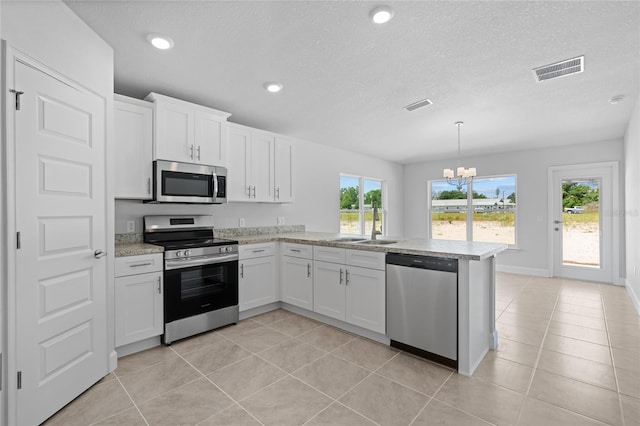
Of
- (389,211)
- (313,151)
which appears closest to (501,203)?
(389,211)

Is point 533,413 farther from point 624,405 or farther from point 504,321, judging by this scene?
point 504,321

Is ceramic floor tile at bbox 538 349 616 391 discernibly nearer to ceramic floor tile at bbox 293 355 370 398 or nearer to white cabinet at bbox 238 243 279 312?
ceramic floor tile at bbox 293 355 370 398

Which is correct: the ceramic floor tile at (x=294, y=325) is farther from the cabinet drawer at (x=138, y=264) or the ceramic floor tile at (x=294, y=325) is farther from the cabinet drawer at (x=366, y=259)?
the cabinet drawer at (x=138, y=264)

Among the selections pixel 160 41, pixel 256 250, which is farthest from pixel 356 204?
pixel 160 41

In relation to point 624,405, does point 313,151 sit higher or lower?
higher

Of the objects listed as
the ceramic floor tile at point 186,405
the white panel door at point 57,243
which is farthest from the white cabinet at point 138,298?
the ceramic floor tile at point 186,405

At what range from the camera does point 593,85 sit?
2.95 meters

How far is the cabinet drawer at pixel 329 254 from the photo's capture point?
121 inches

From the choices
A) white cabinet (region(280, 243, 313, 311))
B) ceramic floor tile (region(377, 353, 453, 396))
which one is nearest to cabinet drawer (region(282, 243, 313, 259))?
white cabinet (region(280, 243, 313, 311))

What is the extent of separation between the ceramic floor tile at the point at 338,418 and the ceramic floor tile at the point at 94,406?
1.18m

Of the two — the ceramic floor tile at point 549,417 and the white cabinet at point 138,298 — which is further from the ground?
the white cabinet at point 138,298

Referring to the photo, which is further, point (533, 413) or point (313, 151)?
point (313, 151)

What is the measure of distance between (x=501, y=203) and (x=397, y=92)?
4412mm

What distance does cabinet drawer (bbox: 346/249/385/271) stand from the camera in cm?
274
